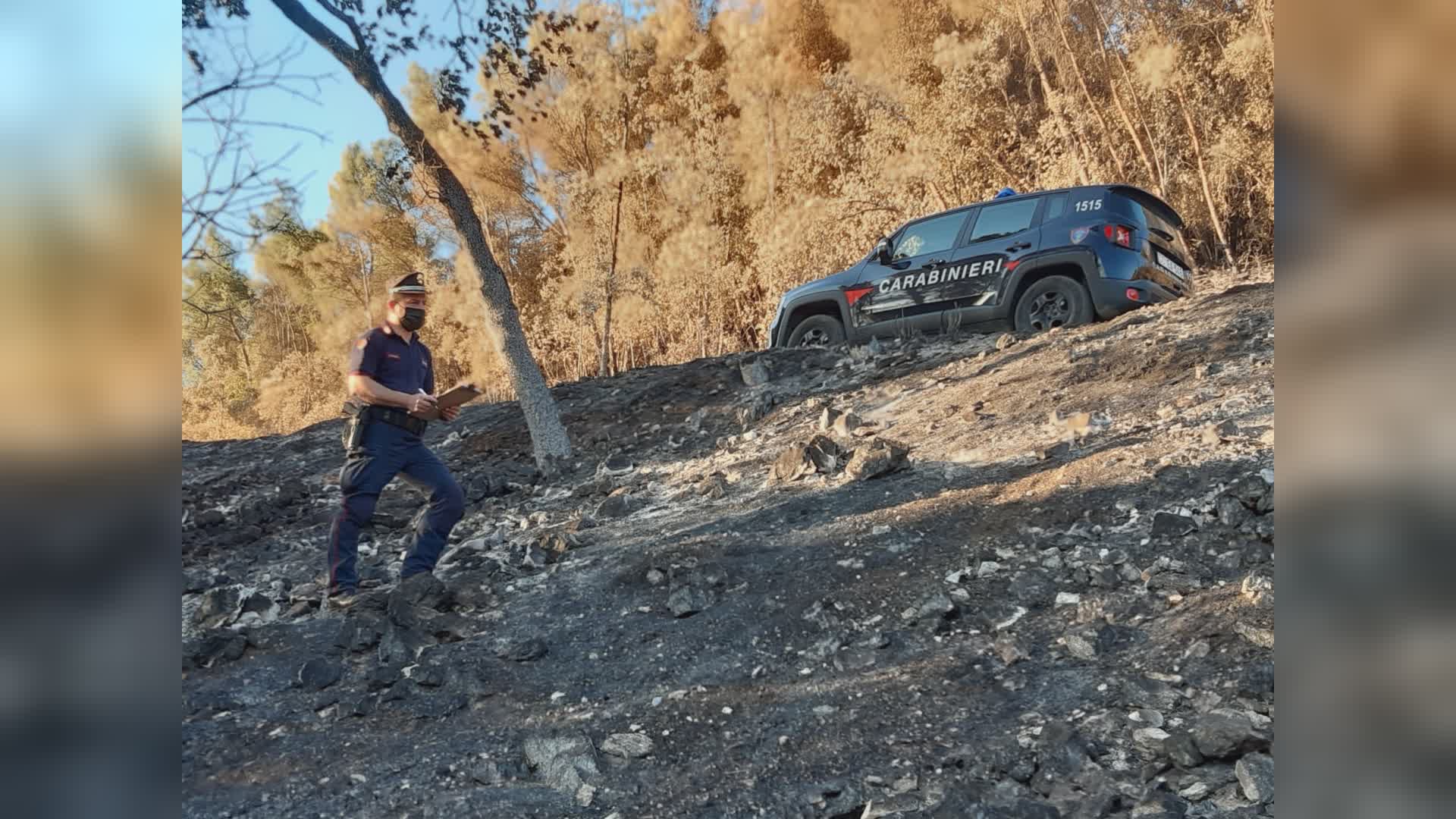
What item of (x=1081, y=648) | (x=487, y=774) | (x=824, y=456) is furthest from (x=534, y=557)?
(x=1081, y=648)

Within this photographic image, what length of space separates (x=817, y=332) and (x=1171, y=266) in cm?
384

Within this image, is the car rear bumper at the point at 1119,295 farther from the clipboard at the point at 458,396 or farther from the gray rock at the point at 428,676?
the gray rock at the point at 428,676

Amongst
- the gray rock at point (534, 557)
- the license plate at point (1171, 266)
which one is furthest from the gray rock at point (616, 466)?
the license plate at point (1171, 266)

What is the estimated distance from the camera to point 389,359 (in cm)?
508

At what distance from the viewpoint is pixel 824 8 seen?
61.5ft

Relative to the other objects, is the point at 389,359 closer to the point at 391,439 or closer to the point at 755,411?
the point at 391,439

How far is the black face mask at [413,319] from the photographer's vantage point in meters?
5.20

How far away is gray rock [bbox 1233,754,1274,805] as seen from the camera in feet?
8.03

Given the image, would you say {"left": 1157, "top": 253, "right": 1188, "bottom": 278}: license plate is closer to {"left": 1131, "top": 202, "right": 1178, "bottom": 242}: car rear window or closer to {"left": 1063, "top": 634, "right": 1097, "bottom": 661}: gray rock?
{"left": 1131, "top": 202, "right": 1178, "bottom": 242}: car rear window

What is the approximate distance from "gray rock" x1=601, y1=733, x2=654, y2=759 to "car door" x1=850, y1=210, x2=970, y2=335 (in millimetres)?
7311

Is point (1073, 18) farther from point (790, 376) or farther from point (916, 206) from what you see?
point (790, 376)

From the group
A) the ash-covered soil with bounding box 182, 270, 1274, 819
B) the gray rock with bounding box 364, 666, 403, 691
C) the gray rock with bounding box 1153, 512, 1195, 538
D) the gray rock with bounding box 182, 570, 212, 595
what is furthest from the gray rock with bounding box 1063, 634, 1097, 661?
the gray rock with bounding box 182, 570, 212, 595
